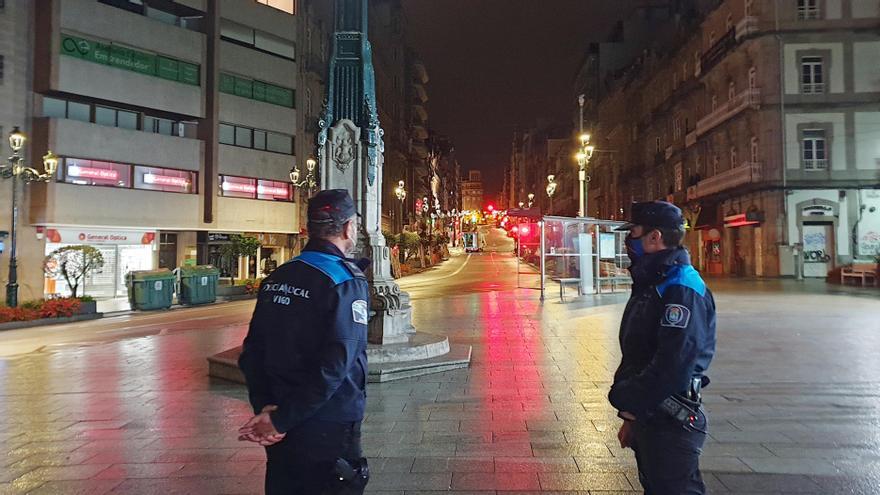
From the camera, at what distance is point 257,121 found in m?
35.5

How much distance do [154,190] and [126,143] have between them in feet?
8.93

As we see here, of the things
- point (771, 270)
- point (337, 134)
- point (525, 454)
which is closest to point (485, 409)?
point (525, 454)

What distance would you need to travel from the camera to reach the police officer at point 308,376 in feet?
7.43

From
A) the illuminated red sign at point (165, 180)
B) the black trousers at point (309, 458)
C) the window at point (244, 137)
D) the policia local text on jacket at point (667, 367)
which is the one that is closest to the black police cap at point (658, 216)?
the policia local text on jacket at point (667, 367)

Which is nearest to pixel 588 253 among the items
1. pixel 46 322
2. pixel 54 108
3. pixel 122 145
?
pixel 46 322

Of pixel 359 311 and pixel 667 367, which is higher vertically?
pixel 359 311

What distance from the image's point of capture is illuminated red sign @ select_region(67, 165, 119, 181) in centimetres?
2680

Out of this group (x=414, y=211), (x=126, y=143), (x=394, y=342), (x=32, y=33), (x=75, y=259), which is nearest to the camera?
(x=394, y=342)

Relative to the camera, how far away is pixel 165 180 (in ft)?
101

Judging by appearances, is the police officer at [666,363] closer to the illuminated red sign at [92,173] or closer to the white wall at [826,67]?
the illuminated red sign at [92,173]

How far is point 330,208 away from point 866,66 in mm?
37856

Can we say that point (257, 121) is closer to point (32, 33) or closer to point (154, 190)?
point (154, 190)

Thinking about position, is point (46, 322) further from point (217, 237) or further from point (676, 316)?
point (676, 316)

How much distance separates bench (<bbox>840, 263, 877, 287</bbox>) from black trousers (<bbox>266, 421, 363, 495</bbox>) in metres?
28.6
